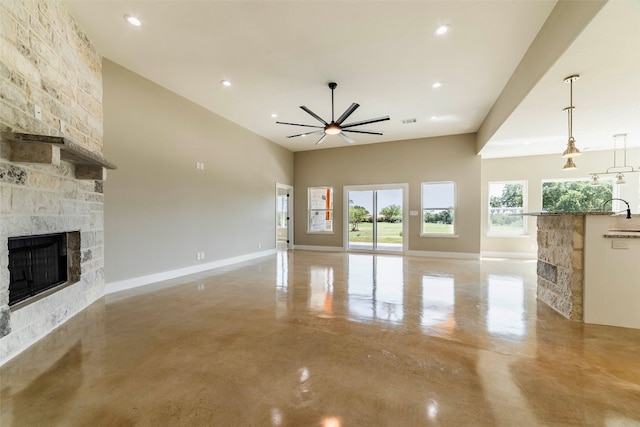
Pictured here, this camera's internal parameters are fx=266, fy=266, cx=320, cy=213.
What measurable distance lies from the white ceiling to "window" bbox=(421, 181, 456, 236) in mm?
2456

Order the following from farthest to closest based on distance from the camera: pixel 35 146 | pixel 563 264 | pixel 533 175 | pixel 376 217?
pixel 376 217 < pixel 533 175 < pixel 563 264 < pixel 35 146

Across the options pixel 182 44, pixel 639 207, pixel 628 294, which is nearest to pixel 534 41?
pixel 628 294

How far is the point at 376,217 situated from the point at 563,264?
5.58 meters

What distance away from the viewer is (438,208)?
314 inches

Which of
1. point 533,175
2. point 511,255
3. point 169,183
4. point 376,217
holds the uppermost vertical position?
point 533,175

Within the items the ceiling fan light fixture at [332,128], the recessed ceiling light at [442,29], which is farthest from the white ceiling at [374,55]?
the ceiling fan light fixture at [332,128]

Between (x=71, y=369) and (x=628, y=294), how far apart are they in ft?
17.5

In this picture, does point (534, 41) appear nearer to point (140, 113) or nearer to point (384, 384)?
point (384, 384)

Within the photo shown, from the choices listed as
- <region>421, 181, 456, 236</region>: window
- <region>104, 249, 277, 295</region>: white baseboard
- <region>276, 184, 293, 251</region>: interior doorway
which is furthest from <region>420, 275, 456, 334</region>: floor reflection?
<region>276, 184, 293, 251</region>: interior doorway

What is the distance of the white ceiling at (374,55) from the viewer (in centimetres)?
292

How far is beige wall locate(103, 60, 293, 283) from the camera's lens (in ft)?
13.5

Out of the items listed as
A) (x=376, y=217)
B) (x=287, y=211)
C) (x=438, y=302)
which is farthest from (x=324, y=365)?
(x=287, y=211)

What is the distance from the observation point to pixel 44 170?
272 cm

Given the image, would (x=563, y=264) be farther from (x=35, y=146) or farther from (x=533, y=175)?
(x=533, y=175)
